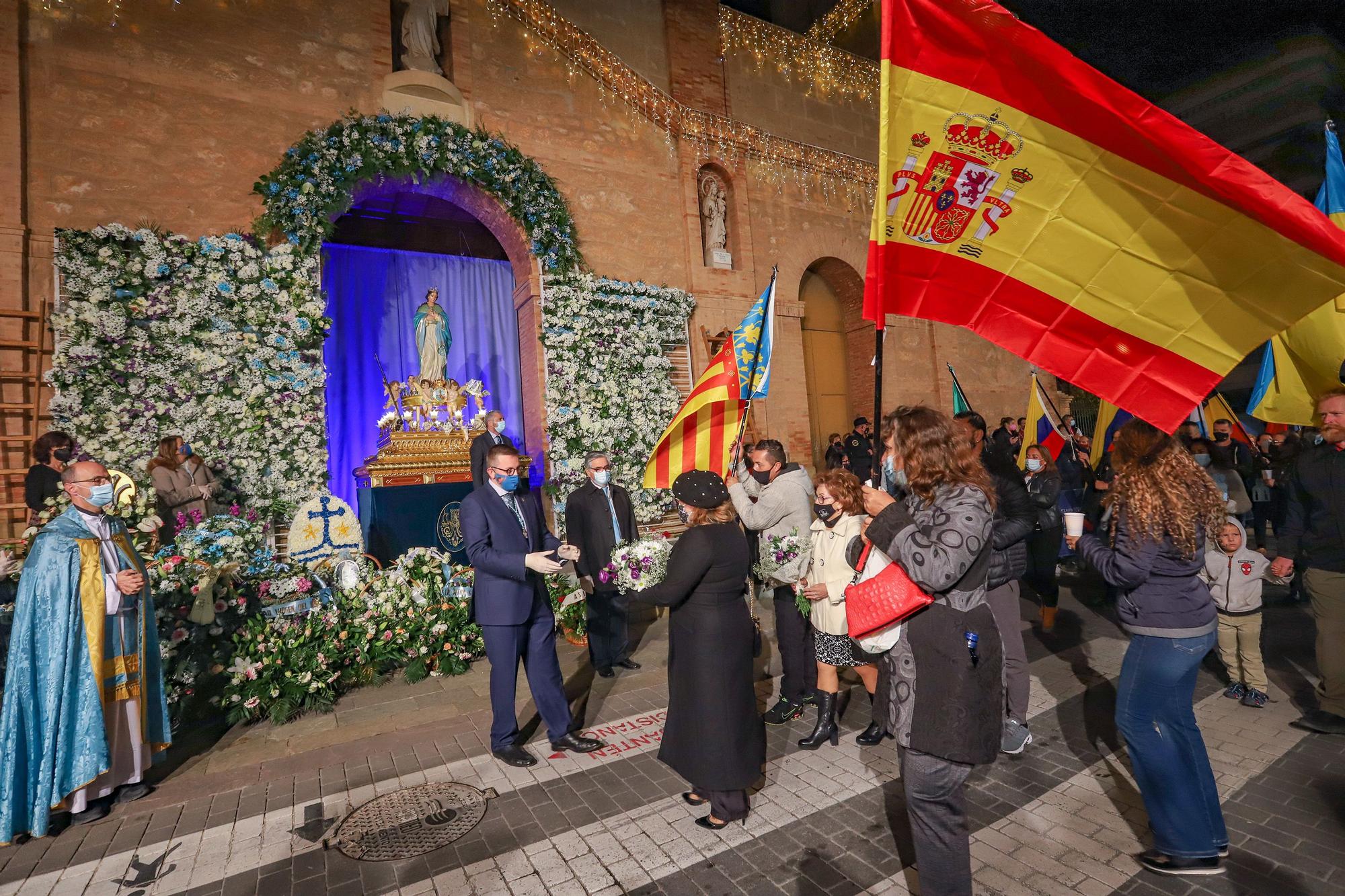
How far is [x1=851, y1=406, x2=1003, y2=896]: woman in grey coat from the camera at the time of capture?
2.43 metres

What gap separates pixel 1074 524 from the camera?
9.78 feet

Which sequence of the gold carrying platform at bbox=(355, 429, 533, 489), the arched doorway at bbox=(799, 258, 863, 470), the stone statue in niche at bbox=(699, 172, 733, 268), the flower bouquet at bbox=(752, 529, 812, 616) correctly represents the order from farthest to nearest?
1. the arched doorway at bbox=(799, 258, 863, 470)
2. the stone statue in niche at bbox=(699, 172, 733, 268)
3. the gold carrying platform at bbox=(355, 429, 533, 489)
4. the flower bouquet at bbox=(752, 529, 812, 616)

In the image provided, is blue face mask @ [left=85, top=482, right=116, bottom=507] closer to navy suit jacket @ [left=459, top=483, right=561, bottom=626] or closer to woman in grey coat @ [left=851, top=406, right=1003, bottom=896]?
navy suit jacket @ [left=459, top=483, right=561, bottom=626]

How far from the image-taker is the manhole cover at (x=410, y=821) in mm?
3529

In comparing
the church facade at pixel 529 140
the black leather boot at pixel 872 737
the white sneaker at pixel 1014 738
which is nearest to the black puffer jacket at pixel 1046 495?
the white sneaker at pixel 1014 738

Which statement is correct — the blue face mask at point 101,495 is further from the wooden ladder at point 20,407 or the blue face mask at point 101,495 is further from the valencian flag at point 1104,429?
the valencian flag at point 1104,429

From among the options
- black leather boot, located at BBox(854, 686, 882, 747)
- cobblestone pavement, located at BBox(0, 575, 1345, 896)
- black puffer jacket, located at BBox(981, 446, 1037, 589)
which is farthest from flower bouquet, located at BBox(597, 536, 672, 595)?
black puffer jacket, located at BBox(981, 446, 1037, 589)

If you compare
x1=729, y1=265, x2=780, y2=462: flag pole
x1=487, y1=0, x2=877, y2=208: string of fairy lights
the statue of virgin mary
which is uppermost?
x1=487, y1=0, x2=877, y2=208: string of fairy lights

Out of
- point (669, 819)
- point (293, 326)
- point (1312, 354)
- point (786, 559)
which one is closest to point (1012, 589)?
point (786, 559)

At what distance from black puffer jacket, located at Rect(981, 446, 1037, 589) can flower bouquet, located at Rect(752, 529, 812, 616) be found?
1.19 m

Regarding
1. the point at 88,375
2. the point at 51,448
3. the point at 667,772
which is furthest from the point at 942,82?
the point at 88,375

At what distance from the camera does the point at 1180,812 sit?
116 inches

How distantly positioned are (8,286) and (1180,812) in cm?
1095

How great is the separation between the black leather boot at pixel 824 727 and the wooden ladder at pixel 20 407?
8.20 metres
